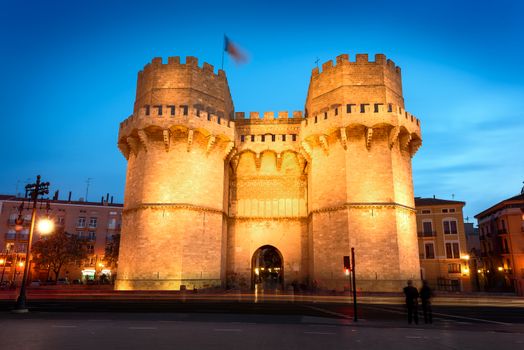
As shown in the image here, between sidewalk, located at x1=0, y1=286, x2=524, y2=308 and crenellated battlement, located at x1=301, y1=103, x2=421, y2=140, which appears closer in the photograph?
sidewalk, located at x1=0, y1=286, x2=524, y2=308

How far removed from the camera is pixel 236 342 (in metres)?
8.17

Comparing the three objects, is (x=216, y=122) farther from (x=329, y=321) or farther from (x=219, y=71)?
(x=329, y=321)

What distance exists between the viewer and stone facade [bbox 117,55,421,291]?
24.7 meters

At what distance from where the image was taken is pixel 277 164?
102 ft

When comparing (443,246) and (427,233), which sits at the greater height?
(427,233)

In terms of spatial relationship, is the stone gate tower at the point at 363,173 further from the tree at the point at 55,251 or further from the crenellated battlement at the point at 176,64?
the tree at the point at 55,251

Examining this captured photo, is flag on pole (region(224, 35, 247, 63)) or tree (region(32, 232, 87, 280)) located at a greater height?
flag on pole (region(224, 35, 247, 63))

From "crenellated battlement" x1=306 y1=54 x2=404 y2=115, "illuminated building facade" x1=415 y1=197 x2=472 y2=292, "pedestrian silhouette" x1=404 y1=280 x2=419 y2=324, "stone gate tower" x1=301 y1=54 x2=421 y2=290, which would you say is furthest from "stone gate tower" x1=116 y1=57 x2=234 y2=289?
"illuminated building facade" x1=415 y1=197 x2=472 y2=292

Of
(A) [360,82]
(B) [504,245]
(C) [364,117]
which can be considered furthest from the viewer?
(B) [504,245]

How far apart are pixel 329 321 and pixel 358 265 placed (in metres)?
12.8

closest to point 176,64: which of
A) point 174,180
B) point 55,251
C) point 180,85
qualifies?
point 180,85

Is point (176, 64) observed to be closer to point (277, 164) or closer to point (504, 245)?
point (277, 164)

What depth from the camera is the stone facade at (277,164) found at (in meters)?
24.7

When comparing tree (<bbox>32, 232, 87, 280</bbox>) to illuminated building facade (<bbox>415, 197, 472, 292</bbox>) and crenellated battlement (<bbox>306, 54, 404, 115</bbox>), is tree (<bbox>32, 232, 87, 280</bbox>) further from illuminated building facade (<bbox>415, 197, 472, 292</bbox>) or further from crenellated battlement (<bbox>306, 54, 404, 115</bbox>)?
illuminated building facade (<bbox>415, 197, 472, 292</bbox>)
